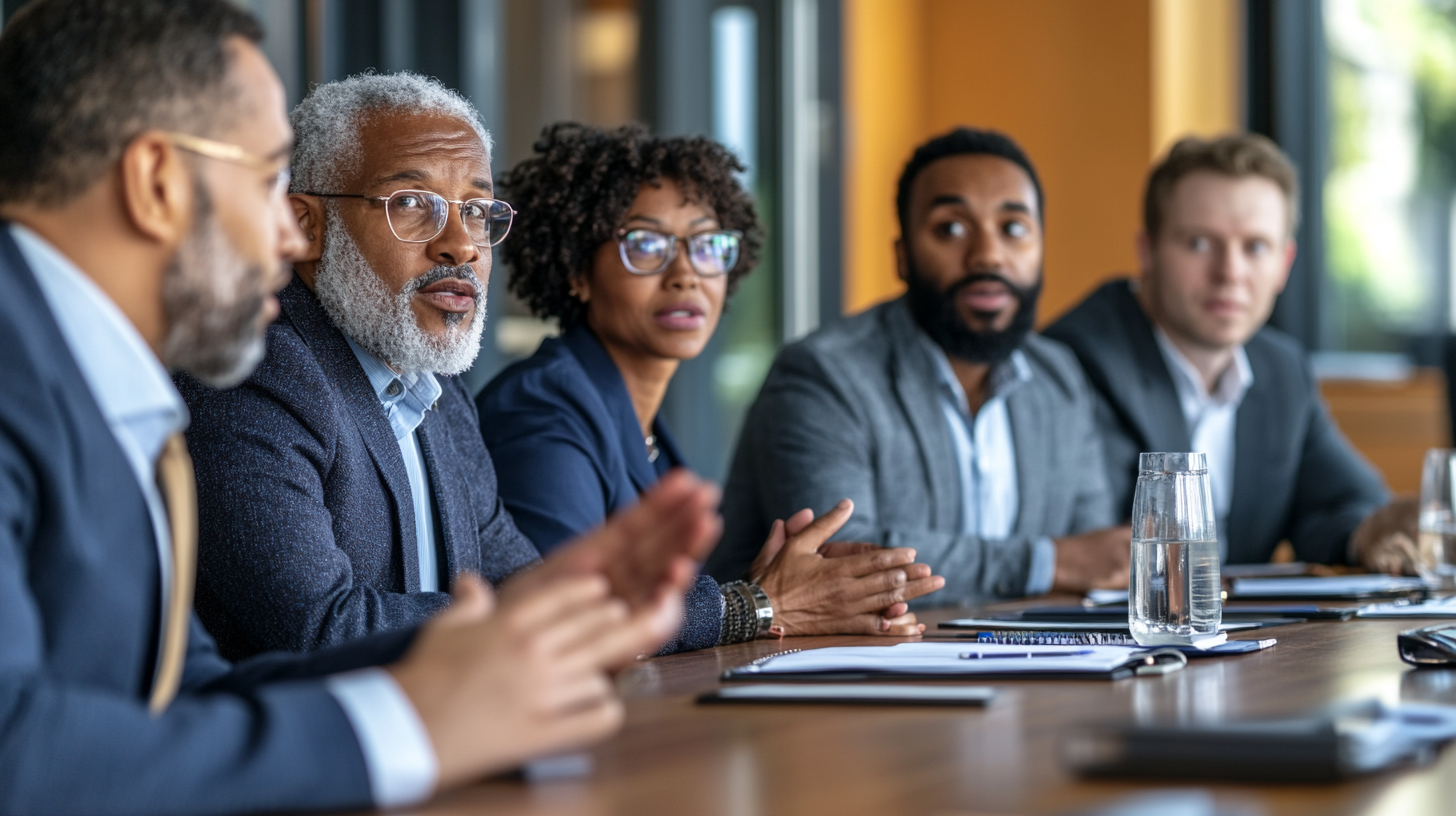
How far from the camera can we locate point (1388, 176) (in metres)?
6.03

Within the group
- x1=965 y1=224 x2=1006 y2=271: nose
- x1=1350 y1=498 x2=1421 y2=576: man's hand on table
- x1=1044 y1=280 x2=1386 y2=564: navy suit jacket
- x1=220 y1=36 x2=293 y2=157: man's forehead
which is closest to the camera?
x1=220 y1=36 x2=293 y2=157: man's forehead

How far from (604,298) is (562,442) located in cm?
43

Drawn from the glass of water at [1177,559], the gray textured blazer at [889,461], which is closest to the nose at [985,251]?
the gray textured blazer at [889,461]

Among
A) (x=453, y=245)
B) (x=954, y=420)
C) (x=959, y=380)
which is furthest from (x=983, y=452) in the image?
(x=453, y=245)

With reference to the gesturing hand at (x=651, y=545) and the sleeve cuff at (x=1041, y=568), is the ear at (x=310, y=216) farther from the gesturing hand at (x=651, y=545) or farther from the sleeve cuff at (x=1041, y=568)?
the sleeve cuff at (x=1041, y=568)

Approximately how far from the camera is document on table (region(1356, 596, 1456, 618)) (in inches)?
85.5

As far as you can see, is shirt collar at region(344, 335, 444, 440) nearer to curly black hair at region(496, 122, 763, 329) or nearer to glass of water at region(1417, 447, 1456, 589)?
curly black hair at region(496, 122, 763, 329)

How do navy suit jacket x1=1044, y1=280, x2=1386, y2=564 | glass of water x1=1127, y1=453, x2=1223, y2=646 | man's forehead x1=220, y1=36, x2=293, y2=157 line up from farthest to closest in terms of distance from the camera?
1. navy suit jacket x1=1044, y1=280, x2=1386, y2=564
2. glass of water x1=1127, y1=453, x2=1223, y2=646
3. man's forehead x1=220, y1=36, x2=293, y2=157

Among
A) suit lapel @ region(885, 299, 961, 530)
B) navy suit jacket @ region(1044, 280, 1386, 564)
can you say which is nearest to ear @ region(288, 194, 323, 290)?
suit lapel @ region(885, 299, 961, 530)

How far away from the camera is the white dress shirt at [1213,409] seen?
3654 mm

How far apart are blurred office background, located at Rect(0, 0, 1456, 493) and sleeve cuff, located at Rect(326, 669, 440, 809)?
4.18m

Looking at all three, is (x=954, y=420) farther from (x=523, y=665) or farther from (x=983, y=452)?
(x=523, y=665)

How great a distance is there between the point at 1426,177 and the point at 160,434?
5.81 metres

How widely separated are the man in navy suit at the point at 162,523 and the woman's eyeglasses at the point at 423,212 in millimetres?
824
